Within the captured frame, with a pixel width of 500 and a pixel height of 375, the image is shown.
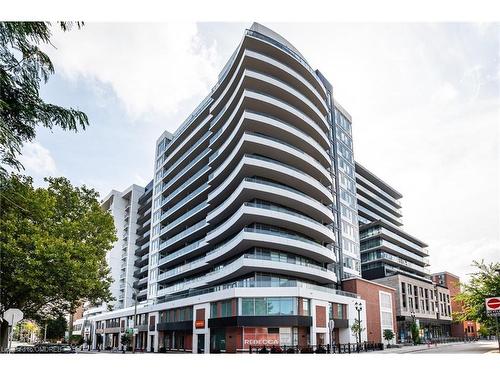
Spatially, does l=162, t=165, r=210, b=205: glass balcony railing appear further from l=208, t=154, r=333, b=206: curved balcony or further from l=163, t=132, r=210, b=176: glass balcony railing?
l=208, t=154, r=333, b=206: curved balcony

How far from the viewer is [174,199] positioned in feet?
223

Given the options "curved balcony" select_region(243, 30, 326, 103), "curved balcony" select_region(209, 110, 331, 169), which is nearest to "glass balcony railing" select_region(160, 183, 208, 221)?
"curved balcony" select_region(209, 110, 331, 169)

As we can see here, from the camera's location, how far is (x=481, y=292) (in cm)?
2989

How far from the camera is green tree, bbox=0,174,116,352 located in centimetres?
2552

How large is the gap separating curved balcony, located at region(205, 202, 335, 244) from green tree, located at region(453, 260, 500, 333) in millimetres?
19021

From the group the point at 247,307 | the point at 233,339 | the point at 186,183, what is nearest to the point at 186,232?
the point at 186,183

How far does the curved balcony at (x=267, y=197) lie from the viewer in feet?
→ 149

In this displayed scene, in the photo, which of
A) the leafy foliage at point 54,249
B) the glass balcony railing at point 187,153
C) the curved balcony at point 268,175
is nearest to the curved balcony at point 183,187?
the glass balcony railing at point 187,153

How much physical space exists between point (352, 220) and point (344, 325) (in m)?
22.4

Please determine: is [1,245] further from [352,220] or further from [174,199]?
[352,220]

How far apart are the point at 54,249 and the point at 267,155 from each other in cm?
2778

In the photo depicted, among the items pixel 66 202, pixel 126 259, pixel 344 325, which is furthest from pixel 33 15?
pixel 126 259

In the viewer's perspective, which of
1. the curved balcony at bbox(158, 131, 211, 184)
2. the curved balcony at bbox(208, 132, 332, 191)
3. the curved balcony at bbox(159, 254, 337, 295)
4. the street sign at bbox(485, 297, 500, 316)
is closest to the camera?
the street sign at bbox(485, 297, 500, 316)

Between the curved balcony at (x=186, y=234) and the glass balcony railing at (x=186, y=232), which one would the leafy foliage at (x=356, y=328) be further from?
the glass balcony railing at (x=186, y=232)
